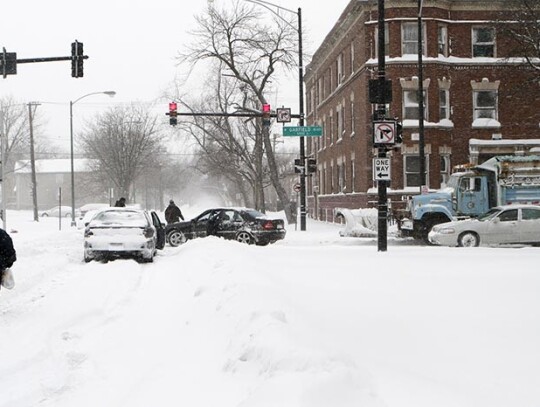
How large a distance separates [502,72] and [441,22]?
4.04m

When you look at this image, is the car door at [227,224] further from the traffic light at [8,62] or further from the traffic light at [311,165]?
the traffic light at [8,62]

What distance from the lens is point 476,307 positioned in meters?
7.61

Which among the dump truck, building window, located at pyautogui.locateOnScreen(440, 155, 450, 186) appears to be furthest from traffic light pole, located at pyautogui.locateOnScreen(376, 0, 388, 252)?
building window, located at pyautogui.locateOnScreen(440, 155, 450, 186)

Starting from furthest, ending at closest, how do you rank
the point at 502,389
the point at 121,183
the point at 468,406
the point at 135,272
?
1. the point at 121,183
2. the point at 135,272
3. the point at 502,389
4. the point at 468,406

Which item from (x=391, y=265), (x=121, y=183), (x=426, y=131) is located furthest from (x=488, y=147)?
(x=121, y=183)

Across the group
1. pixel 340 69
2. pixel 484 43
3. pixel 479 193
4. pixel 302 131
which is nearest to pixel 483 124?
pixel 484 43

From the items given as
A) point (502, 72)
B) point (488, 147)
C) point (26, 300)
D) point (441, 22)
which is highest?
point (441, 22)

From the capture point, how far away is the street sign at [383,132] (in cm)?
1483

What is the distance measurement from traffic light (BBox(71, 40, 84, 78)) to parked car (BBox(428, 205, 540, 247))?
13.0 m

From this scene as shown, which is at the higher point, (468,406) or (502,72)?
(502,72)

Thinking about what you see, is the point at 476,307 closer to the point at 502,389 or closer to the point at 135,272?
the point at 502,389

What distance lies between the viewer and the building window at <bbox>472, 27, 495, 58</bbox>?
32.6m

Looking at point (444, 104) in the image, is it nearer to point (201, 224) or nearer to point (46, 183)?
point (201, 224)

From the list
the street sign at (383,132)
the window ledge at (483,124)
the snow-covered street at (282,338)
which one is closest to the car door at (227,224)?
the street sign at (383,132)
